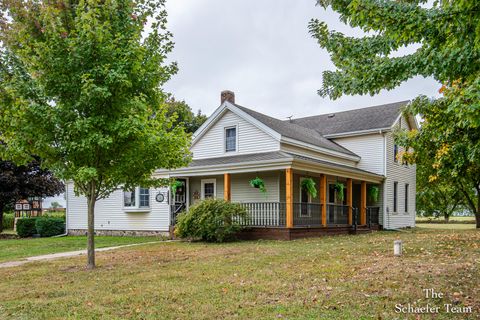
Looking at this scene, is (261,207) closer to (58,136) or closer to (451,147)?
(451,147)

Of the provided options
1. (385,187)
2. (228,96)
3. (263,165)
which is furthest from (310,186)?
(385,187)

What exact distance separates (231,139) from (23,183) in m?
13.8

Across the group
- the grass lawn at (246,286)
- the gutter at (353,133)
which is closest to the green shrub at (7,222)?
the grass lawn at (246,286)

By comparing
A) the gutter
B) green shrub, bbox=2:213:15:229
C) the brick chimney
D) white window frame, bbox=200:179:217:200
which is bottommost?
green shrub, bbox=2:213:15:229

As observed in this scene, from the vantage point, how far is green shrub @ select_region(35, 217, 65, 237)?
69.2 ft

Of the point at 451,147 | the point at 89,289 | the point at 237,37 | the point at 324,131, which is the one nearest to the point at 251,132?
the point at 237,37

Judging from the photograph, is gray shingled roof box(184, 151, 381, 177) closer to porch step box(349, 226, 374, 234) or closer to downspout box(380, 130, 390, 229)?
porch step box(349, 226, 374, 234)

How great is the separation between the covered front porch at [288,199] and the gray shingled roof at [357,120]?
3189 mm

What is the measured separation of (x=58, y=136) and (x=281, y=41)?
12126 millimetres

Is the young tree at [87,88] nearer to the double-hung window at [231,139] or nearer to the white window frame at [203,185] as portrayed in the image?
the double-hung window at [231,139]

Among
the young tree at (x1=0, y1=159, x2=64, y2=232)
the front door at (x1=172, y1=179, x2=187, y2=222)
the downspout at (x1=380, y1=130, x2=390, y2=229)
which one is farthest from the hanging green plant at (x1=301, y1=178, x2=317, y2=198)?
the young tree at (x1=0, y1=159, x2=64, y2=232)

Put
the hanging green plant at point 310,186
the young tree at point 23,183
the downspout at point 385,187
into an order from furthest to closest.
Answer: the young tree at point 23,183
the downspout at point 385,187
the hanging green plant at point 310,186

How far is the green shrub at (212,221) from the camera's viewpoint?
14180mm

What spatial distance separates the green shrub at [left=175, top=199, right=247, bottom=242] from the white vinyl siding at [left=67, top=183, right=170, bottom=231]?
4815 mm
